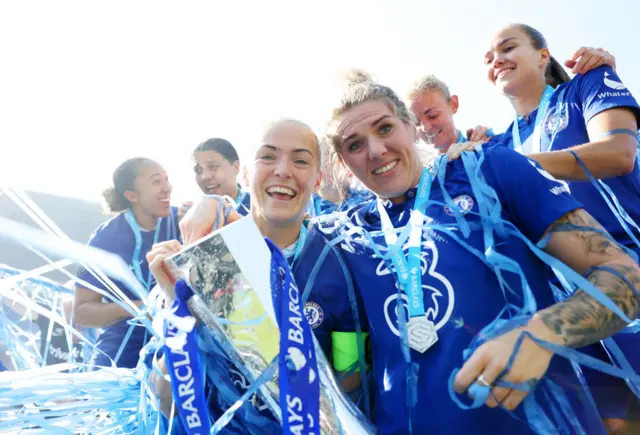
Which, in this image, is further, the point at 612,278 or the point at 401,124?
the point at 401,124

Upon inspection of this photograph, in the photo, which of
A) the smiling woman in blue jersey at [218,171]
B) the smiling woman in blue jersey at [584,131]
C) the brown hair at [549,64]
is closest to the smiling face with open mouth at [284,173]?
the smiling woman in blue jersey at [584,131]

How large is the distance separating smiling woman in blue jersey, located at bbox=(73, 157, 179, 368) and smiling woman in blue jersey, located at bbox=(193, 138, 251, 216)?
12.7 inches

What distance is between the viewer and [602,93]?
88.1 inches

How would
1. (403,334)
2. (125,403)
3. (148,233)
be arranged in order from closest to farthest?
(403,334), (125,403), (148,233)

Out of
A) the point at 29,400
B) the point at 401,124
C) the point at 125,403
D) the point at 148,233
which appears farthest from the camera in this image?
the point at 148,233

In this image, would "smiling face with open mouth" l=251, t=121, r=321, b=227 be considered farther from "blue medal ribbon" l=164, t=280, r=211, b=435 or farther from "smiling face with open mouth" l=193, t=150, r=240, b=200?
"smiling face with open mouth" l=193, t=150, r=240, b=200

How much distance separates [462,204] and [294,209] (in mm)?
608

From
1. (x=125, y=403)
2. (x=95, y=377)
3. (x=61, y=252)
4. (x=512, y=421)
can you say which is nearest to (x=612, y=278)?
(x=512, y=421)

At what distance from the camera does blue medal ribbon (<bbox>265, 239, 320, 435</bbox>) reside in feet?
3.97

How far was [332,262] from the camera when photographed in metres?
1.79

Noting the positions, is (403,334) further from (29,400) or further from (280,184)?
(29,400)

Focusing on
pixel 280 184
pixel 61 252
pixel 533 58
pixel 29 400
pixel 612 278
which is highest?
pixel 533 58

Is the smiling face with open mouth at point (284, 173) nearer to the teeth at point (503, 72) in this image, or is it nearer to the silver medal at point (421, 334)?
the silver medal at point (421, 334)

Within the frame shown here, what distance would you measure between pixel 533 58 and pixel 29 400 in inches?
109
